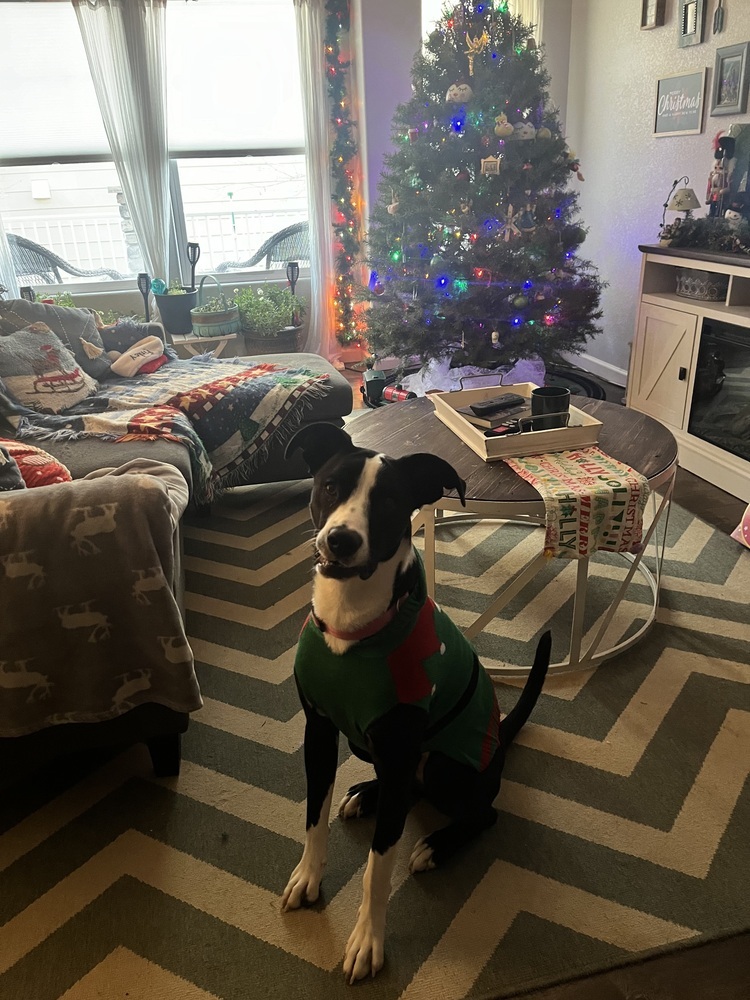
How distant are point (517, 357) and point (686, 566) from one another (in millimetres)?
1518

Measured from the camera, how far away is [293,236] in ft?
15.8

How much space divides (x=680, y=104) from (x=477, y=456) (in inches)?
110

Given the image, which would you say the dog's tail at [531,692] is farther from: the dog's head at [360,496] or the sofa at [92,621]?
the sofa at [92,621]


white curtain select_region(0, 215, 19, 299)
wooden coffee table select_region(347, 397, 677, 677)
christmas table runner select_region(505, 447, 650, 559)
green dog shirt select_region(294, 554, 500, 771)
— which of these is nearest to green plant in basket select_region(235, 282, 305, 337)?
white curtain select_region(0, 215, 19, 299)

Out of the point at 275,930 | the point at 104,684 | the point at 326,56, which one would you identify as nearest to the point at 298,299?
the point at 326,56

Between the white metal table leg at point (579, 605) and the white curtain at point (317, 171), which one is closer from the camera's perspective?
the white metal table leg at point (579, 605)

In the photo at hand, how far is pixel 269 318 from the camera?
4.46m

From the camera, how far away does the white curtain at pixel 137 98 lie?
13.1 ft

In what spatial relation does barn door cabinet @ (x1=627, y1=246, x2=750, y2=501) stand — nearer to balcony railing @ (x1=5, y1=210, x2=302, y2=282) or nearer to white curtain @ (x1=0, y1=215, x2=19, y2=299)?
balcony railing @ (x1=5, y1=210, x2=302, y2=282)

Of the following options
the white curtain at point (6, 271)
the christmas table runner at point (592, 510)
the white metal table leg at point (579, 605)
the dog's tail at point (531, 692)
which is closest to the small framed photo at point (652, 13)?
the christmas table runner at point (592, 510)

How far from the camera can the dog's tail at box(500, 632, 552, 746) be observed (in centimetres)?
147

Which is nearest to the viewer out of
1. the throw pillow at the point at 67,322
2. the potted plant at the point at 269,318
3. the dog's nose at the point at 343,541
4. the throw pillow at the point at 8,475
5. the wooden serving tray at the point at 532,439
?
the dog's nose at the point at 343,541

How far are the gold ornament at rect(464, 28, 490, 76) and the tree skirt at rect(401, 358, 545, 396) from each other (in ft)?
4.56

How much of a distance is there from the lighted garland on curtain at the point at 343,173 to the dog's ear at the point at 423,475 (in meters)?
3.28
